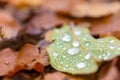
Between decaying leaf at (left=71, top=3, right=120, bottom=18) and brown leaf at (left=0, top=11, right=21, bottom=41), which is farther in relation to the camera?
decaying leaf at (left=71, top=3, right=120, bottom=18)

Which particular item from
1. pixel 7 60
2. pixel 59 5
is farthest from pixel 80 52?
pixel 59 5

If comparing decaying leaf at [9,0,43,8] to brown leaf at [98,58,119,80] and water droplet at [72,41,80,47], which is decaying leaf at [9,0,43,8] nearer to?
water droplet at [72,41,80,47]

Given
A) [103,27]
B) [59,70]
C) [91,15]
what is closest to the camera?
[59,70]

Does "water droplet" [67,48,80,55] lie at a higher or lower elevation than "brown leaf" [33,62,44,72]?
higher

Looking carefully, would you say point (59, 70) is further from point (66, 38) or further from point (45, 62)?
point (66, 38)

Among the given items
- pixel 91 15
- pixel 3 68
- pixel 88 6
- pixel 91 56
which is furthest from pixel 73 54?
pixel 88 6

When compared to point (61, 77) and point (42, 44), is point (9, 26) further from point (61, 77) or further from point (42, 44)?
point (61, 77)

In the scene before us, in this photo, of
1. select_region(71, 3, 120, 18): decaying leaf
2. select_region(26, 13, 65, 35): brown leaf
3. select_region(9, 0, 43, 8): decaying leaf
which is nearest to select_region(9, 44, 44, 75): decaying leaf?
select_region(26, 13, 65, 35): brown leaf
